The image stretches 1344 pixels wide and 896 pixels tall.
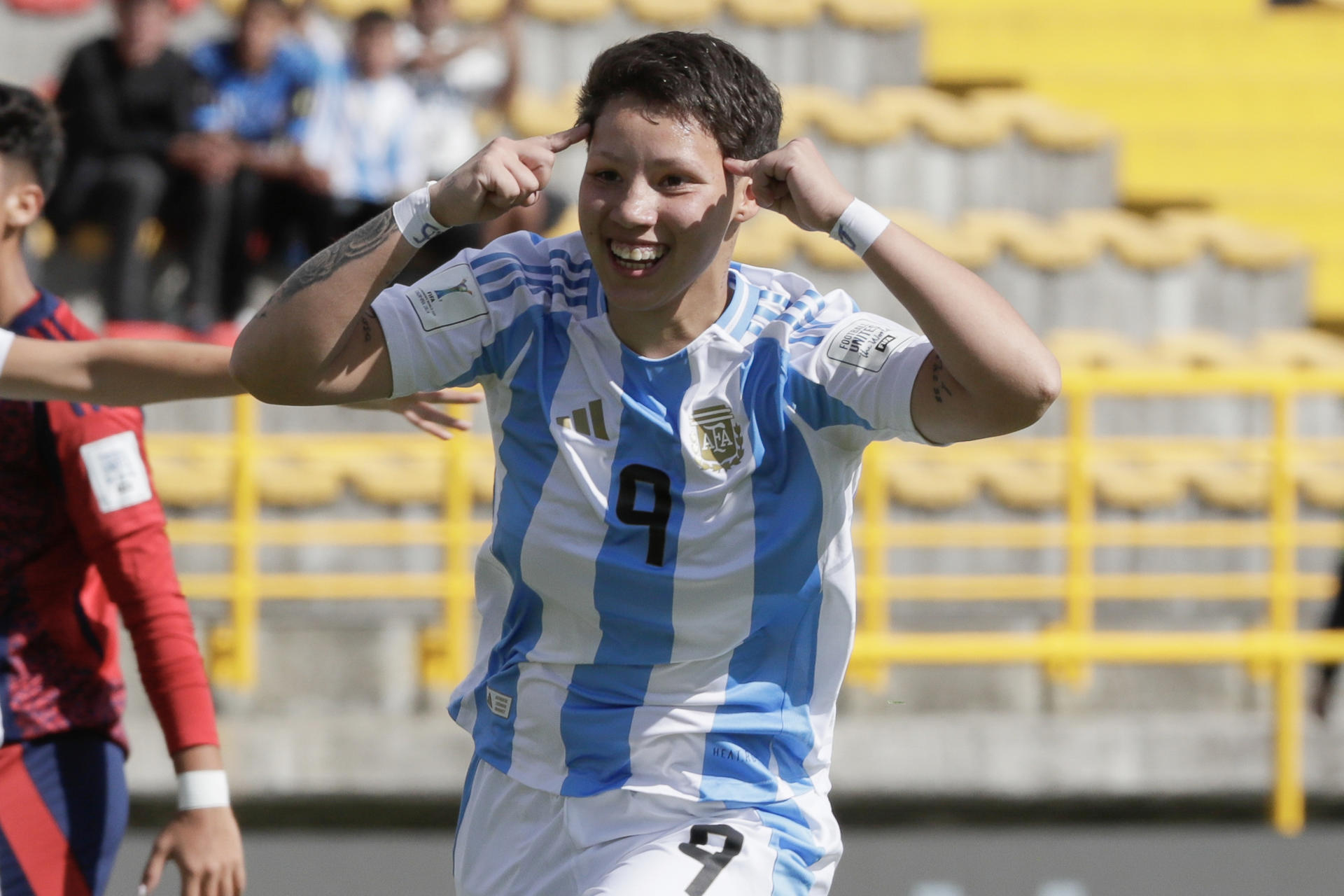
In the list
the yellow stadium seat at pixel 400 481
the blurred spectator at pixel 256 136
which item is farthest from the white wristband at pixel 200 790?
the blurred spectator at pixel 256 136

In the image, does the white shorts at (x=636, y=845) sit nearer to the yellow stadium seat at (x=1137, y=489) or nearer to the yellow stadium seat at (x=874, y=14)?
the yellow stadium seat at (x=1137, y=489)

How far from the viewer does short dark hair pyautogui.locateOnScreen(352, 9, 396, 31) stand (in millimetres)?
8562

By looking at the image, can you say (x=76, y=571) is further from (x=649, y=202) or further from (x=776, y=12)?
(x=776, y=12)

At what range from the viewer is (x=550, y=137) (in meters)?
2.76

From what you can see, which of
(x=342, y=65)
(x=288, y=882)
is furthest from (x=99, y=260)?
(x=288, y=882)

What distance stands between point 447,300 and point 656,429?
384 millimetres

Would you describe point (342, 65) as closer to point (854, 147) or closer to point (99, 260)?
point (99, 260)

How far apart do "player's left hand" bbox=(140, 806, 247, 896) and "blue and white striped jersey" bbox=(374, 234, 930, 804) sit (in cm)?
56

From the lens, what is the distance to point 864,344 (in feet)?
9.04

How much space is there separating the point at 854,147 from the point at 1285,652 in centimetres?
376

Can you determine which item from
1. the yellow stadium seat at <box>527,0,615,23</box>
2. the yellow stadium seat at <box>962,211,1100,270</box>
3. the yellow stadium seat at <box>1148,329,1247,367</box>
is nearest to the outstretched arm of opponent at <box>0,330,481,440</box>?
the yellow stadium seat at <box>962,211,1100,270</box>

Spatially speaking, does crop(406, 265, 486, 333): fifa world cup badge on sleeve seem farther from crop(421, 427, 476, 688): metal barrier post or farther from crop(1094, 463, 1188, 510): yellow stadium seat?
crop(1094, 463, 1188, 510): yellow stadium seat

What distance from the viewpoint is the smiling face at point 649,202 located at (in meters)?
2.68

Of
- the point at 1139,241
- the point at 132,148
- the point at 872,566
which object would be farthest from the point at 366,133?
the point at 1139,241
